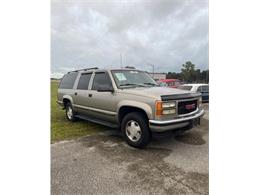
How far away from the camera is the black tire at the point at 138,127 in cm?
372

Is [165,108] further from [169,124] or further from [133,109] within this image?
[133,109]

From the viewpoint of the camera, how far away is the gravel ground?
2.52m

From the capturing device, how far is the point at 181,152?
12.2ft

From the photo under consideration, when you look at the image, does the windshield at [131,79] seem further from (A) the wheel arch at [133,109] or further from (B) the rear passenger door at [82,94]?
(B) the rear passenger door at [82,94]

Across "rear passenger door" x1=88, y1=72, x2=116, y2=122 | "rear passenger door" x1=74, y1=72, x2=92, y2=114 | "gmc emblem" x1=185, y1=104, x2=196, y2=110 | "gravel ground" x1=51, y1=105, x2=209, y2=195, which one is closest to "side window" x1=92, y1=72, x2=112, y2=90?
"rear passenger door" x1=88, y1=72, x2=116, y2=122

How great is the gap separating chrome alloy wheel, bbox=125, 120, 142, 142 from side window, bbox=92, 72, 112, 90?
48.3 inches

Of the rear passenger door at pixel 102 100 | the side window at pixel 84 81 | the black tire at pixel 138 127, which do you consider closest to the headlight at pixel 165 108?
the black tire at pixel 138 127

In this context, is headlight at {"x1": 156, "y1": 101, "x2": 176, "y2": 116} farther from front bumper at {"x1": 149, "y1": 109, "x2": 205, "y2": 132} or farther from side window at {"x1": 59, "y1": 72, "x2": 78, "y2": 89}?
side window at {"x1": 59, "y1": 72, "x2": 78, "y2": 89}

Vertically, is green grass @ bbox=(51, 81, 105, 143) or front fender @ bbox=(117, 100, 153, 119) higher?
front fender @ bbox=(117, 100, 153, 119)

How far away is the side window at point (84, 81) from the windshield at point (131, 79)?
3.71ft

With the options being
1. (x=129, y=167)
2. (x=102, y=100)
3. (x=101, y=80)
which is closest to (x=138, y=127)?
(x=129, y=167)

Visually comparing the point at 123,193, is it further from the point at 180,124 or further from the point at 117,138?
the point at 117,138

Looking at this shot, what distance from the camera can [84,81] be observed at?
5.69 m
